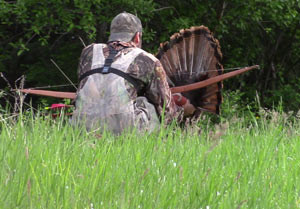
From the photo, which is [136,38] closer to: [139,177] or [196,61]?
[196,61]

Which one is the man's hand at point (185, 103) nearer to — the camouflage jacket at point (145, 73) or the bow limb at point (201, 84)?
the bow limb at point (201, 84)

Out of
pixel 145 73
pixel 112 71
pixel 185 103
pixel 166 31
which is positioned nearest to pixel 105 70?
pixel 112 71

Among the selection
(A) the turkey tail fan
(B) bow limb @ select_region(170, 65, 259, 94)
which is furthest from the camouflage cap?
(A) the turkey tail fan

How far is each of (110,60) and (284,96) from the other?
676 cm

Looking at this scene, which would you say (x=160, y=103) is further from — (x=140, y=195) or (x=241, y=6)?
(x=241, y=6)

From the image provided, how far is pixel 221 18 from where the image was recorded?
30.1 feet

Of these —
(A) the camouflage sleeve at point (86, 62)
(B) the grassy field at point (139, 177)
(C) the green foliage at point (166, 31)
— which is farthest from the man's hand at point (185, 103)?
(C) the green foliage at point (166, 31)

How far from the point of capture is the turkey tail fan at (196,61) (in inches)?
223

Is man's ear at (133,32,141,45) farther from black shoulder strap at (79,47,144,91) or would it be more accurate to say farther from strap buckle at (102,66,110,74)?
strap buckle at (102,66,110,74)

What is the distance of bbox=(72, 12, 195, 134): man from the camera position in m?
4.29

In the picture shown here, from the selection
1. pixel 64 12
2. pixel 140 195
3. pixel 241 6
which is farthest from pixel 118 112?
pixel 241 6

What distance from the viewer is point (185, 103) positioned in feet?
17.8

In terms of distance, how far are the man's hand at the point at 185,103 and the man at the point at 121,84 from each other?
762 mm

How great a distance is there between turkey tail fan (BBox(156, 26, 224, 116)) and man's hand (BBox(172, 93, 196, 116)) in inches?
8.1
